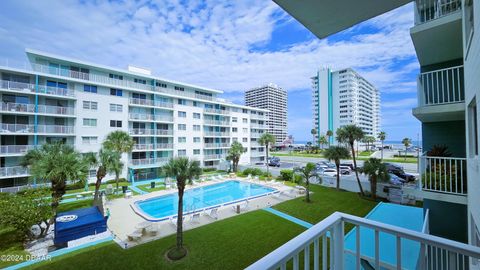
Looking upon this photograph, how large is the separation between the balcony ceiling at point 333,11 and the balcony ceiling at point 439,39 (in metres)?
4.44

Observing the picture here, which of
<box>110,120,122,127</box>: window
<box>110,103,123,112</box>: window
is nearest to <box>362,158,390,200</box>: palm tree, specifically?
<box>110,120,122,127</box>: window

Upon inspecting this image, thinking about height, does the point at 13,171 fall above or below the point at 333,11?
below

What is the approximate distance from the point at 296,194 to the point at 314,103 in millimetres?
82649

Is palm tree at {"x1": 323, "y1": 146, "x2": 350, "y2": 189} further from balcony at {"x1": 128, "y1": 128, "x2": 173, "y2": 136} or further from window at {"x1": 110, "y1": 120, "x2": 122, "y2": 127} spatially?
window at {"x1": 110, "y1": 120, "x2": 122, "y2": 127}

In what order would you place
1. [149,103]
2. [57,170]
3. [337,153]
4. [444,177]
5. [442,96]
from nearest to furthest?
1. [444,177]
2. [442,96]
3. [57,170]
4. [337,153]
5. [149,103]

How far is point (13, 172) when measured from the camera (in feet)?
66.0

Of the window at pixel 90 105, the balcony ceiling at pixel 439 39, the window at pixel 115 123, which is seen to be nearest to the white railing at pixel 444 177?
the balcony ceiling at pixel 439 39

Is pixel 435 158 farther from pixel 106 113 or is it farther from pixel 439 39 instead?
pixel 106 113

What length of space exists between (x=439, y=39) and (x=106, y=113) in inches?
1207

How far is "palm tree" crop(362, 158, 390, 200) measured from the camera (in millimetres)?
18000

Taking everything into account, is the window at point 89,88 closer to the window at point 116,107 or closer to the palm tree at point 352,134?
the window at point 116,107

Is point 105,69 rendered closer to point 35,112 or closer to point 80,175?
point 35,112

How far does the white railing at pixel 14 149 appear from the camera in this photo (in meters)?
20.1

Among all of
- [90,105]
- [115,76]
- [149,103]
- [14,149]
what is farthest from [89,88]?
[14,149]
